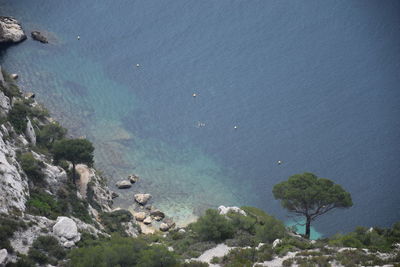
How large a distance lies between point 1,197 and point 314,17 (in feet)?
343

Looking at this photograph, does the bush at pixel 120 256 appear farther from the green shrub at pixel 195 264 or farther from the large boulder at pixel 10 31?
the large boulder at pixel 10 31

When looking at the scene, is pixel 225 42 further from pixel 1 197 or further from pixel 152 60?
pixel 1 197

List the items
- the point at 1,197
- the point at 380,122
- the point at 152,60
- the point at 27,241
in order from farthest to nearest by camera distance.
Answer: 1. the point at 152,60
2. the point at 380,122
3. the point at 1,197
4. the point at 27,241

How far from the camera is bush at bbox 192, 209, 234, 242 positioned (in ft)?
226

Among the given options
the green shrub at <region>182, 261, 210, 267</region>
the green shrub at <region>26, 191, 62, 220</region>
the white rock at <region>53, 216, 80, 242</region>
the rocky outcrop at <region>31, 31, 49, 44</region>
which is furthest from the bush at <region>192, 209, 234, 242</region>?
the rocky outcrop at <region>31, 31, 49, 44</region>

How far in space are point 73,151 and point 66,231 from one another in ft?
77.7

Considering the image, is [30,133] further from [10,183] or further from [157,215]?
[157,215]

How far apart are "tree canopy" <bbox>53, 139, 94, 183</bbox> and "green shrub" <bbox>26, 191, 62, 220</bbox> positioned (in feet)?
39.4

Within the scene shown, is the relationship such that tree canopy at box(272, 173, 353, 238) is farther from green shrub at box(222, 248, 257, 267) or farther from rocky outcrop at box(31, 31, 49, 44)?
rocky outcrop at box(31, 31, 49, 44)

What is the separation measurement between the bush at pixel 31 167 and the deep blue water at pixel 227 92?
24546 millimetres

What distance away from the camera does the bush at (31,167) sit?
71.6 metres

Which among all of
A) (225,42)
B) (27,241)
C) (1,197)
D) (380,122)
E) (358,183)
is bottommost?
(27,241)

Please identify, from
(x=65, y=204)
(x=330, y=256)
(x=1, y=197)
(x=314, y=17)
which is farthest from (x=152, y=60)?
(x=330, y=256)

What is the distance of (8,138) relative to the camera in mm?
75812
